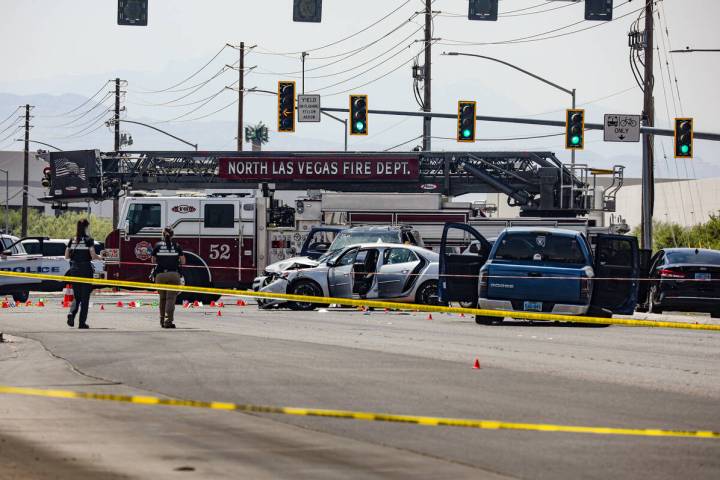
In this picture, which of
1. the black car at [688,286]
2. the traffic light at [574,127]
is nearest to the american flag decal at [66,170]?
the traffic light at [574,127]

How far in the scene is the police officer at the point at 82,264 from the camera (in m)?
21.5

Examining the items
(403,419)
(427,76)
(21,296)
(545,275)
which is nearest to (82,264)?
(545,275)

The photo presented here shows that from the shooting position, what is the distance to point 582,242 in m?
24.6

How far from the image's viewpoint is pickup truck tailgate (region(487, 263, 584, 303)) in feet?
77.5

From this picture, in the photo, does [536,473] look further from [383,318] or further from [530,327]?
[383,318]

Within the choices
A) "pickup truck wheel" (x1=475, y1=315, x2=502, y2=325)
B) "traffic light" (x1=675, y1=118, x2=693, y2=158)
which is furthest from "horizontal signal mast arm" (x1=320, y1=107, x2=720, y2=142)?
"pickup truck wheel" (x1=475, y1=315, x2=502, y2=325)

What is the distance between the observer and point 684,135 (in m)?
38.6

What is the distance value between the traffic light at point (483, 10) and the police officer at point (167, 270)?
464 inches

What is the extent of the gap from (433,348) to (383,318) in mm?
8456

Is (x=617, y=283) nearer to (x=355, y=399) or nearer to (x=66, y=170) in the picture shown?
(x=355, y=399)

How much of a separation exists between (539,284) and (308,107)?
20003 millimetres

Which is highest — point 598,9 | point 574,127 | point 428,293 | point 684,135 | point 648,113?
point 598,9

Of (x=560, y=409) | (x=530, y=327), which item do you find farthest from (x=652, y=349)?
(x=560, y=409)

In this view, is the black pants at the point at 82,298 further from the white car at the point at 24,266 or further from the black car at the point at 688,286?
the black car at the point at 688,286
